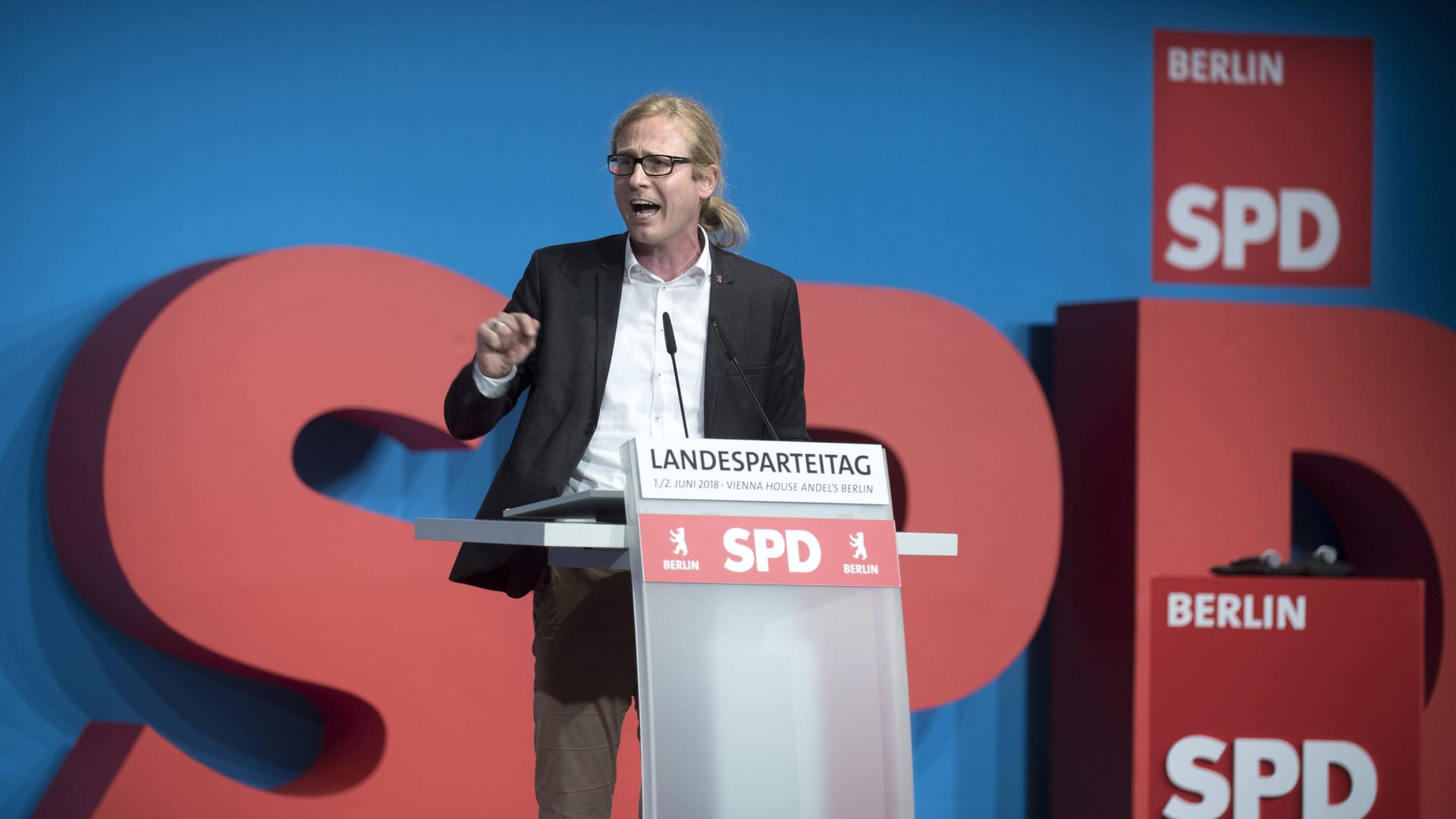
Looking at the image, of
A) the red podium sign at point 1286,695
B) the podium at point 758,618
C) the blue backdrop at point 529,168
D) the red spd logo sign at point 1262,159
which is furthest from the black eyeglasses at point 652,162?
the red spd logo sign at point 1262,159

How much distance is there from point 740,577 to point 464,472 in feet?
7.26

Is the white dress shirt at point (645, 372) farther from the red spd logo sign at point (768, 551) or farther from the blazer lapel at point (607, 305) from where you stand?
the red spd logo sign at point (768, 551)

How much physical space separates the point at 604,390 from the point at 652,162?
36 cm

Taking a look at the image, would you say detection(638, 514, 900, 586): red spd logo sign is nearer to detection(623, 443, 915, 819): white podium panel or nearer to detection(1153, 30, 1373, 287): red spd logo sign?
detection(623, 443, 915, 819): white podium panel

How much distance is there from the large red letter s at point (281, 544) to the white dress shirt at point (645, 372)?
1.47 metres

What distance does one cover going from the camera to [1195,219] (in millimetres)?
4355

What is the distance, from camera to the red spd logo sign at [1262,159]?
4355 mm

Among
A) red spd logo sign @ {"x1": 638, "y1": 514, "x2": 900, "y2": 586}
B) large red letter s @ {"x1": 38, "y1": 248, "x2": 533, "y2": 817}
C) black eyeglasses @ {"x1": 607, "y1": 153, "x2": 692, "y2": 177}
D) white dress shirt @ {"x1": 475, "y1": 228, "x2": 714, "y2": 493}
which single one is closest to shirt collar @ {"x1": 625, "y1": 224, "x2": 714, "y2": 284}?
white dress shirt @ {"x1": 475, "y1": 228, "x2": 714, "y2": 493}

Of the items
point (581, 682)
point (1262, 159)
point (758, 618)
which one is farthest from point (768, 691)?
point (1262, 159)

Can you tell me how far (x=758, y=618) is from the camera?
1.74 meters

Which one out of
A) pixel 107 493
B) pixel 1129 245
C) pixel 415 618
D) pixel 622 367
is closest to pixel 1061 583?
pixel 1129 245

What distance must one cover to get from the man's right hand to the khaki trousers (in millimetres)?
360

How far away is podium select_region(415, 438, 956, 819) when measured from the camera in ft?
5.51

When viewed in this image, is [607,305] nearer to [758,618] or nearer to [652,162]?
[652,162]
